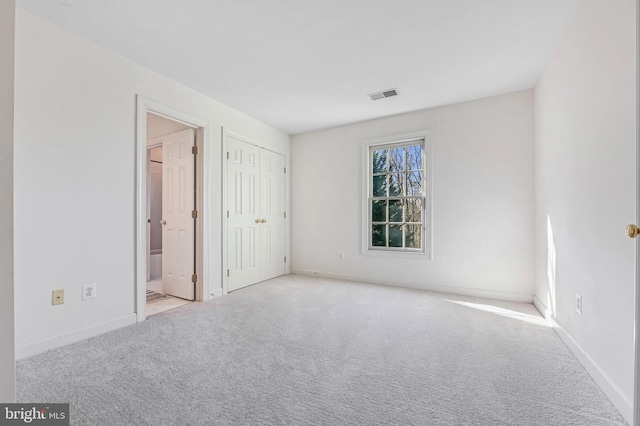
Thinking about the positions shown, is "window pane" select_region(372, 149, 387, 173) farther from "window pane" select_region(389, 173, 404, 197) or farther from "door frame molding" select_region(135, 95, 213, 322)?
"door frame molding" select_region(135, 95, 213, 322)

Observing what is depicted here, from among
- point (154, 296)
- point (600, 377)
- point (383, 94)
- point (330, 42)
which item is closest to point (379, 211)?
point (383, 94)

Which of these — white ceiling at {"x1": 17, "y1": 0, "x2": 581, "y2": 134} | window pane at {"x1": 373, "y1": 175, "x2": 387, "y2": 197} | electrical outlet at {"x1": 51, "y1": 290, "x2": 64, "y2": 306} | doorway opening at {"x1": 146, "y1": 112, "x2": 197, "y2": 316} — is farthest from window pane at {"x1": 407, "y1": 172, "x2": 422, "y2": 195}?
electrical outlet at {"x1": 51, "y1": 290, "x2": 64, "y2": 306}

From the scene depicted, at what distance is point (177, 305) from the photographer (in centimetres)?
327

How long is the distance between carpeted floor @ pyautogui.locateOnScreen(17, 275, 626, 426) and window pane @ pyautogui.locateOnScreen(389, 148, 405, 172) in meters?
2.14

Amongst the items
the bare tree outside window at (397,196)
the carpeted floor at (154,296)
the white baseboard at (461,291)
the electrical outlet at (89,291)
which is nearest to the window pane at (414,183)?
the bare tree outside window at (397,196)

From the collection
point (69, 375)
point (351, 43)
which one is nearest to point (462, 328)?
point (351, 43)

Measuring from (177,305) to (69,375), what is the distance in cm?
152

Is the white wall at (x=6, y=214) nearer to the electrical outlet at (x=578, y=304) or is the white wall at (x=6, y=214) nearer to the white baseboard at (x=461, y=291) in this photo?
the electrical outlet at (x=578, y=304)

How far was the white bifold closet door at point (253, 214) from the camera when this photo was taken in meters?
3.87

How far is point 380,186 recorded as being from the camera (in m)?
4.35

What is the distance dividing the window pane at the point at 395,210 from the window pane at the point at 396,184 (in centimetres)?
12

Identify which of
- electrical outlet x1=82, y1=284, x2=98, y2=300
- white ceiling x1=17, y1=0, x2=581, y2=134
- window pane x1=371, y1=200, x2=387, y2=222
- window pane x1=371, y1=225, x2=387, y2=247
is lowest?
electrical outlet x1=82, y1=284, x2=98, y2=300

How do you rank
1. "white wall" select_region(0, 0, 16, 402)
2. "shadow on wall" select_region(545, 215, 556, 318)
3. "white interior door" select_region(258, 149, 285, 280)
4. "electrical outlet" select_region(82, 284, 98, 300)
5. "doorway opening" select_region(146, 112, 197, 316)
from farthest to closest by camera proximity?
"white interior door" select_region(258, 149, 285, 280) < "doorway opening" select_region(146, 112, 197, 316) < "shadow on wall" select_region(545, 215, 556, 318) < "electrical outlet" select_region(82, 284, 98, 300) < "white wall" select_region(0, 0, 16, 402)

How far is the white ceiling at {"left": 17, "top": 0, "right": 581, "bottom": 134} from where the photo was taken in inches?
79.4
